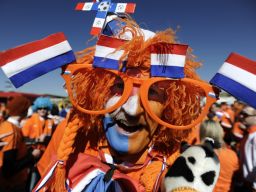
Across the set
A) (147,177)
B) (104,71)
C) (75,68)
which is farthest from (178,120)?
(75,68)

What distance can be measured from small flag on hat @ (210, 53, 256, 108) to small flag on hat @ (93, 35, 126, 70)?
0.39 m

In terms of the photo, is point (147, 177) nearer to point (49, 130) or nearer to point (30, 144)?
A: point (30, 144)

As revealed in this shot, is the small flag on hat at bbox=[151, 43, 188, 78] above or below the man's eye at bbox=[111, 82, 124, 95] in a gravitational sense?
above

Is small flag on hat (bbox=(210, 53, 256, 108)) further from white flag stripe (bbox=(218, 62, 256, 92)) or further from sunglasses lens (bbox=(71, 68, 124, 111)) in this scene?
sunglasses lens (bbox=(71, 68, 124, 111))

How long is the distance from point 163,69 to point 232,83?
250 millimetres

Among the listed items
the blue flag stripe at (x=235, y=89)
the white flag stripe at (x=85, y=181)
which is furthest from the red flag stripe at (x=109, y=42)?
the white flag stripe at (x=85, y=181)

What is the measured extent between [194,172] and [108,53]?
0.52 meters

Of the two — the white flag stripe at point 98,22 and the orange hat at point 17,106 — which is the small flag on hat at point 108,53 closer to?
the white flag stripe at point 98,22

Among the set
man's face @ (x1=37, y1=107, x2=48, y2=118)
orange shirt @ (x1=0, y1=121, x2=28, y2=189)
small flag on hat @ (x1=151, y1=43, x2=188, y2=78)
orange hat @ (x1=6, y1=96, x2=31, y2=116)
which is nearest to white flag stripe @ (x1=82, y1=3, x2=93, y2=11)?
small flag on hat @ (x1=151, y1=43, x2=188, y2=78)

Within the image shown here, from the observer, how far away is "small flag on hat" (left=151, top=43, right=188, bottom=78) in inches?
38.9

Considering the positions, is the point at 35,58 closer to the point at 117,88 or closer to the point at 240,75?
the point at 117,88

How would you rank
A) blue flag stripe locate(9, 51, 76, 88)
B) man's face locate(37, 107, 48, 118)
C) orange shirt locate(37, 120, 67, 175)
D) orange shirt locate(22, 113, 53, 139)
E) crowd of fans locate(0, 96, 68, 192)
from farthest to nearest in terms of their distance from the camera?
man's face locate(37, 107, 48, 118), orange shirt locate(22, 113, 53, 139), crowd of fans locate(0, 96, 68, 192), orange shirt locate(37, 120, 67, 175), blue flag stripe locate(9, 51, 76, 88)

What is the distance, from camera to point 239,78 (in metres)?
0.94

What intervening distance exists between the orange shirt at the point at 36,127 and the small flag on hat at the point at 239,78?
268 cm
